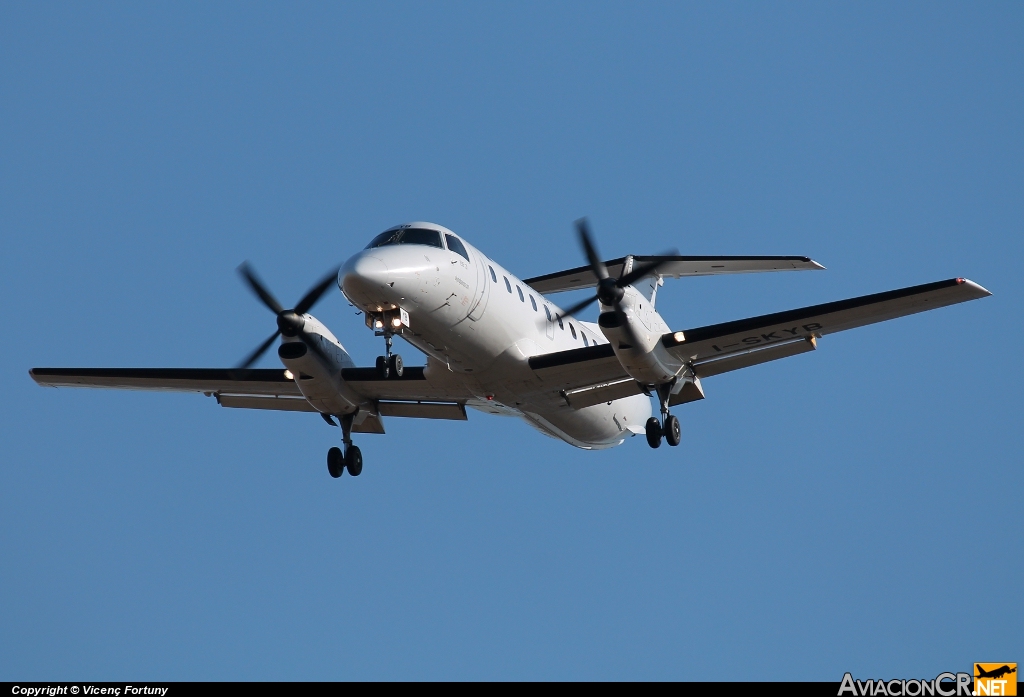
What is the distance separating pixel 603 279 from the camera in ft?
53.8

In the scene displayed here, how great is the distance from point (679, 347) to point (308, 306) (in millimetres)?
5361

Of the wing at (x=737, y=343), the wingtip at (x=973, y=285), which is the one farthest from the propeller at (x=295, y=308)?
the wingtip at (x=973, y=285)

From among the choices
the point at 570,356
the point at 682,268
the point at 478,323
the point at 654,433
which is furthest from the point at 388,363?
the point at 682,268

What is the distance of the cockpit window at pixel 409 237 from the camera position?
1560 centimetres

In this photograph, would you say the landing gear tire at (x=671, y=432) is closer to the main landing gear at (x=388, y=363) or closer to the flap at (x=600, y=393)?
the flap at (x=600, y=393)

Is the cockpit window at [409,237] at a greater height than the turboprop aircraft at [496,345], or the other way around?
the cockpit window at [409,237]

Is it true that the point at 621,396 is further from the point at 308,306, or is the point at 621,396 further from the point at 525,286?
the point at 308,306

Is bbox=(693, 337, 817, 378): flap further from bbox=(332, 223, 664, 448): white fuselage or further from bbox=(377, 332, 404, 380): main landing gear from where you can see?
bbox=(377, 332, 404, 380): main landing gear

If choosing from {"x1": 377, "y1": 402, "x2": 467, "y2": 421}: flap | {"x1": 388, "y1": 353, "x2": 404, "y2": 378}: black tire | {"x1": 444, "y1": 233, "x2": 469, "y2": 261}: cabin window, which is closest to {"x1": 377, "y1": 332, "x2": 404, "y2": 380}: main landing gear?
{"x1": 388, "y1": 353, "x2": 404, "y2": 378}: black tire

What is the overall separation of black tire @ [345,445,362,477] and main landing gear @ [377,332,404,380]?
375 centimetres

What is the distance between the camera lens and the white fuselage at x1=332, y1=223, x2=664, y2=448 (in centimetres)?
1484

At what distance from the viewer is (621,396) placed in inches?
704

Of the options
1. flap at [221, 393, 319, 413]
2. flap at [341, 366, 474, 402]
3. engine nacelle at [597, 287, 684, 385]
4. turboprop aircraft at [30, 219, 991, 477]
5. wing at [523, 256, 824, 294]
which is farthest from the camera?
→ flap at [221, 393, 319, 413]

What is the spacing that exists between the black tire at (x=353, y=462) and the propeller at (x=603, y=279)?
165 inches
